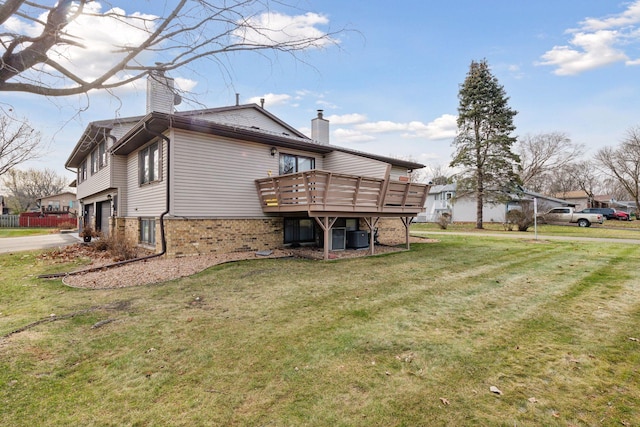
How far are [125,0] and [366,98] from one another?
27.6ft

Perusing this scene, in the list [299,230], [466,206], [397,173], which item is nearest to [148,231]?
[299,230]

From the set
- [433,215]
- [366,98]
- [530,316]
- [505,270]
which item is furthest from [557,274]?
[433,215]

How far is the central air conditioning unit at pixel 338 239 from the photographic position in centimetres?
1141

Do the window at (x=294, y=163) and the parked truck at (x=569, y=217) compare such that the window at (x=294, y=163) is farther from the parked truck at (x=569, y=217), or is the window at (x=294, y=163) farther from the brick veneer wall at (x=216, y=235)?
the parked truck at (x=569, y=217)

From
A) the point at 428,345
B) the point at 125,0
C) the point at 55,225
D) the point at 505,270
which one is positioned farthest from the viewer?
the point at 55,225

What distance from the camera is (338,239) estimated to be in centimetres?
1152

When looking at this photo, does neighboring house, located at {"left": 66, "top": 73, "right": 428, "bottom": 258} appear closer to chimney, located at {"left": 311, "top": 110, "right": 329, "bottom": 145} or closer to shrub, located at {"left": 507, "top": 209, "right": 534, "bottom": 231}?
chimney, located at {"left": 311, "top": 110, "right": 329, "bottom": 145}

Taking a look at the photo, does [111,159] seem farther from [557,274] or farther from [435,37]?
[557,274]

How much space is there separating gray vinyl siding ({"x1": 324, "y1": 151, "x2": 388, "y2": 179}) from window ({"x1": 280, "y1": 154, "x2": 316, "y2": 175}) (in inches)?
30.6

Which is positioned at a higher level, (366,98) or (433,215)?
(366,98)

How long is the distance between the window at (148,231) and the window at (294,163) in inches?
191

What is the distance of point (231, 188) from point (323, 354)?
7978 millimetres

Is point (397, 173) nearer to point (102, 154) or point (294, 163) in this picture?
point (294, 163)

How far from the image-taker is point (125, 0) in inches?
131
